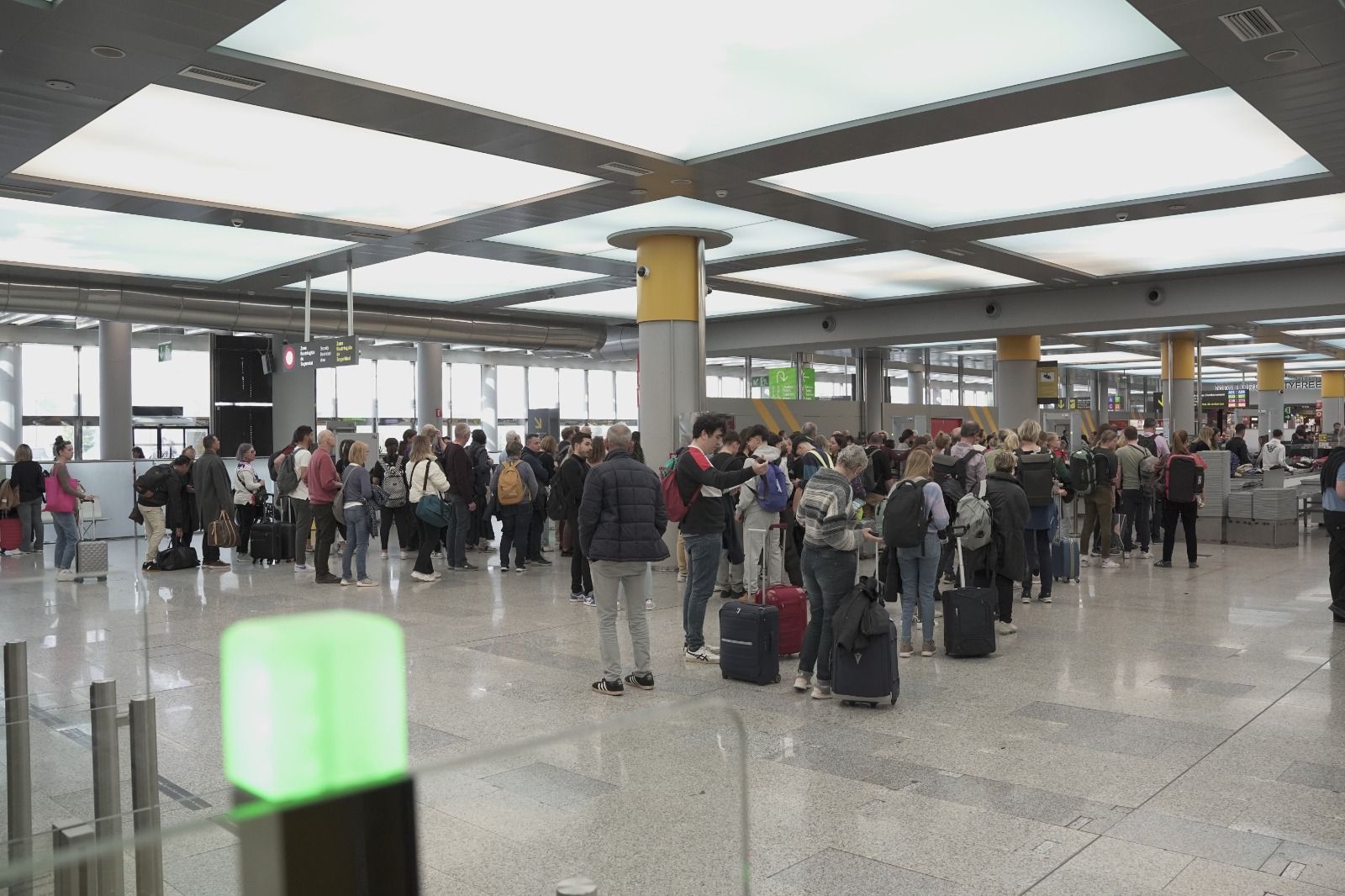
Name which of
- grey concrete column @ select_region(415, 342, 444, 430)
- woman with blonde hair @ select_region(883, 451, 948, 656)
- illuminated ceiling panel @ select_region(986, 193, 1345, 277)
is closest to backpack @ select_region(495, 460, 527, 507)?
woman with blonde hair @ select_region(883, 451, 948, 656)

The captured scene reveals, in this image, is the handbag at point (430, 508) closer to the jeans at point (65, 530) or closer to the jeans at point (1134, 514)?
the jeans at point (65, 530)

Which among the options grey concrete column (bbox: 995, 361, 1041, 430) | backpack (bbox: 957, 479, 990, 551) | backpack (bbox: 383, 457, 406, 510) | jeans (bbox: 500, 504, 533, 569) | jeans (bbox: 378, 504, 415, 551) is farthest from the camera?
grey concrete column (bbox: 995, 361, 1041, 430)

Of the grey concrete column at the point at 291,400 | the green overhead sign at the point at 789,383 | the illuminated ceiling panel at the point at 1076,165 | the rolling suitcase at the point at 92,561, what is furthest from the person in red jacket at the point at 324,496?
the green overhead sign at the point at 789,383

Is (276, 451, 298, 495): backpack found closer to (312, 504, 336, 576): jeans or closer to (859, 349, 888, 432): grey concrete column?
(312, 504, 336, 576): jeans

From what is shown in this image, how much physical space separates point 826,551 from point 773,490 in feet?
6.20

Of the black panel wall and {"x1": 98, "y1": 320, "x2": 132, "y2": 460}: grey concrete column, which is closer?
{"x1": 98, "y1": 320, "x2": 132, "y2": 460}: grey concrete column

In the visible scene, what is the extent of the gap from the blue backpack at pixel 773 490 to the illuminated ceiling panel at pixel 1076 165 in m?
3.45

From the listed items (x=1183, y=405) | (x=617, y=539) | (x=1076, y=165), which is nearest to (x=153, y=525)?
(x=617, y=539)

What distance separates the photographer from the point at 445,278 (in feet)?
54.2

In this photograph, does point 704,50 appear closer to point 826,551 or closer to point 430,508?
point 826,551

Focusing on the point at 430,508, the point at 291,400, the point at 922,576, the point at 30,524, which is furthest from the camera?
the point at 291,400

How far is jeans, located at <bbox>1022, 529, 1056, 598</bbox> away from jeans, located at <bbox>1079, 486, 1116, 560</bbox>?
253 cm

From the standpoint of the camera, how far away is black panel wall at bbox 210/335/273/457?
21609 millimetres

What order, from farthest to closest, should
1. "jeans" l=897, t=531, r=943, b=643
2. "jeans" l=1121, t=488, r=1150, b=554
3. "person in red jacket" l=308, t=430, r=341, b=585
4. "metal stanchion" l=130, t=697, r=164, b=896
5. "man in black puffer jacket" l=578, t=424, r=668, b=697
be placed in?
"jeans" l=1121, t=488, r=1150, b=554 < "person in red jacket" l=308, t=430, r=341, b=585 < "jeans" l=897, t=531, r=943, b=643 < "man in black puffer jacket" l=578, t=424, r=668, b=697 < "metal stanchion" l=130, t=697, r=164, b=896
